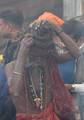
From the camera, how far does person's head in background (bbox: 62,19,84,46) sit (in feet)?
14.1

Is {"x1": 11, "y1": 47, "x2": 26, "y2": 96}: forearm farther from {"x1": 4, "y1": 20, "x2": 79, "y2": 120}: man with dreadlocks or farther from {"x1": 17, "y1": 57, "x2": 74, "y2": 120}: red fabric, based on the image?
{"x1": 17, "y1": 57, "x2": 74, "y2": 120}: red fabric

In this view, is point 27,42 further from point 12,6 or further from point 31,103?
point 12,6

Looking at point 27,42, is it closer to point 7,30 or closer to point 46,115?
point 46,115

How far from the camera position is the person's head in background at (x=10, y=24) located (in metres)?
4.27

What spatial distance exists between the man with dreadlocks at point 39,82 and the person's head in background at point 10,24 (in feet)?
2.38

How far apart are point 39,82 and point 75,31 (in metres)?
1.03

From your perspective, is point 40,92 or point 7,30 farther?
point 7,30

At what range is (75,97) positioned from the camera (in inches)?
144

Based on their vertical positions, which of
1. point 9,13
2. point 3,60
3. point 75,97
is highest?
point 9,13

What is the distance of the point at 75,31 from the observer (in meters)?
4.34

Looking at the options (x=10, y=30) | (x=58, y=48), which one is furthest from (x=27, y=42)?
(x=10, y=30)

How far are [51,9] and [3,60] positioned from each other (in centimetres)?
292

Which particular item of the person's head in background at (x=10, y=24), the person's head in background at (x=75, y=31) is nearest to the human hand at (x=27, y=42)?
the person's head in background at (x=10, y=24)

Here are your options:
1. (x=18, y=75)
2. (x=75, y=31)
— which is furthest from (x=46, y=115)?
(x=75, y=31)
